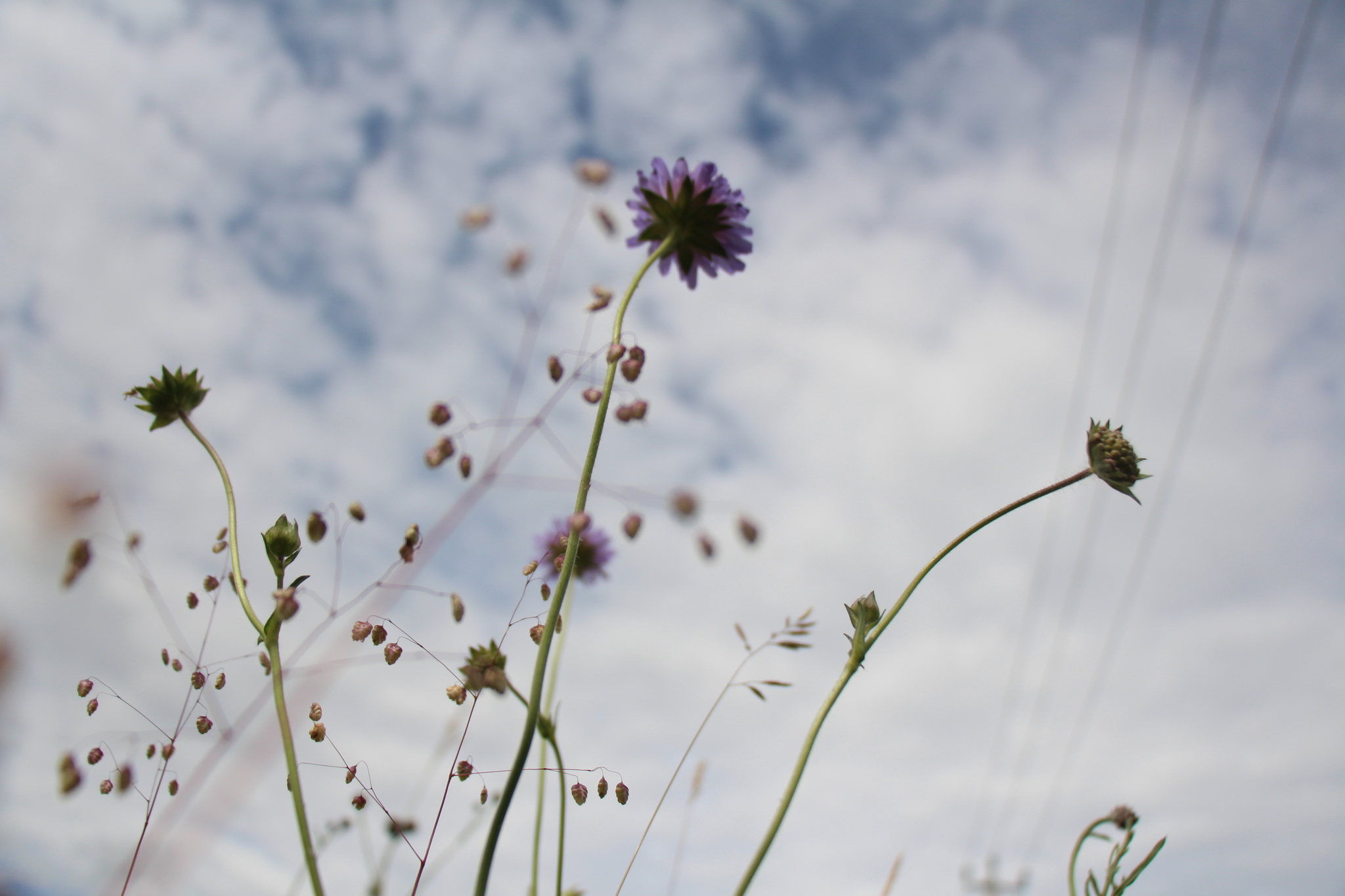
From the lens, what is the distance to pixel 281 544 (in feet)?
3.99

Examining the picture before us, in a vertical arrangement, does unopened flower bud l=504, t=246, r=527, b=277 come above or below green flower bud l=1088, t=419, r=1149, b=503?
below

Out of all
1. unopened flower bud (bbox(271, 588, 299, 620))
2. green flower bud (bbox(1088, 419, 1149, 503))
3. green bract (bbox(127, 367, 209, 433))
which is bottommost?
unopened flower bud (bbox(271, 588, 299, 620))

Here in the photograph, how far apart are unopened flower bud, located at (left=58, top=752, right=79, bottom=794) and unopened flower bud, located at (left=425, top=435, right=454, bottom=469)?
527mm

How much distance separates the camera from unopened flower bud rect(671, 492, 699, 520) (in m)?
0.85

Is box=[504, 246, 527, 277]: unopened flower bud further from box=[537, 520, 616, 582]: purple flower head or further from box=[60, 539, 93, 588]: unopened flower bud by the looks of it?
box=[537, 520, 616, 582]: purple flower head

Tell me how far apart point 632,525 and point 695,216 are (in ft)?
3.17

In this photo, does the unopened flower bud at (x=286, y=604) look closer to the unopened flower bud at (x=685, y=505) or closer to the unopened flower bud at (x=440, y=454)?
the unopened flower bud at (x=440, y=454)

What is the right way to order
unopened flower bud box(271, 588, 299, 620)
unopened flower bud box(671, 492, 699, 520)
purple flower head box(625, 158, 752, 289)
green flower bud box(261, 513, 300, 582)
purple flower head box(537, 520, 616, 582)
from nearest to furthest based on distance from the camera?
1. unopened flower bud box(671, 492, 699, 520)
2. unopened flower bud box(271, 588, 299, 620)
3. green flower bud box(261, 513, 300, 582)
4. purple flower head box(625, 158, 752, 289)
5. purple flower head box(537, 520, 616, 582)

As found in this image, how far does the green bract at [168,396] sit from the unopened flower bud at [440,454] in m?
0.58

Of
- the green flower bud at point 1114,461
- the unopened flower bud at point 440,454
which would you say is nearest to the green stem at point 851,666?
the green flower bud at point 1114,461

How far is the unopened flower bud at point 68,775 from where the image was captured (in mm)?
871

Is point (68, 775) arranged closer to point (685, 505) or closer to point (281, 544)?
point (281, 544)

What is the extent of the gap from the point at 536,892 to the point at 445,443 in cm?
98

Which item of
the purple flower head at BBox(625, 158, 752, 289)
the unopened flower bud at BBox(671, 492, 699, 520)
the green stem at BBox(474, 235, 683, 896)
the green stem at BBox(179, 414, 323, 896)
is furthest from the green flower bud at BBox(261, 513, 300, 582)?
the purple flower head at BBox(625, 158, 752, 289)
